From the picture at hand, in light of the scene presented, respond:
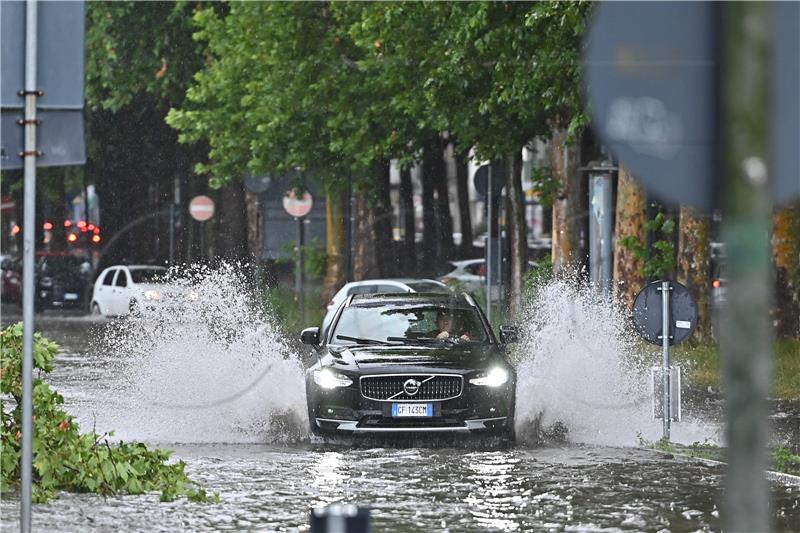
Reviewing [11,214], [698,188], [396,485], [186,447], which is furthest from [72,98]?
[11,214]

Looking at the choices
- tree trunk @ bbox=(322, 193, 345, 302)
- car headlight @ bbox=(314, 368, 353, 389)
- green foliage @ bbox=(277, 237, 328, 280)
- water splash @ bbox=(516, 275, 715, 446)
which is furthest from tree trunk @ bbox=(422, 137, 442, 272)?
car headlight @ bbox=(314, 368, 353, 389)

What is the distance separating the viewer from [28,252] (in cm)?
850

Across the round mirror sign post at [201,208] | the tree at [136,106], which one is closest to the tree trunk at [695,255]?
the tree at [136,106]

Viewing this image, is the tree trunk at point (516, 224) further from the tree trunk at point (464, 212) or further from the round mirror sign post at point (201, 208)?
the tree trunk at point (464, 212)

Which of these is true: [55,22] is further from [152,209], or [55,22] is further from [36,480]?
[152,209]

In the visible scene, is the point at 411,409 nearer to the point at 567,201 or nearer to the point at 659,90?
the point at 659,90

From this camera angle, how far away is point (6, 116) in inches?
342

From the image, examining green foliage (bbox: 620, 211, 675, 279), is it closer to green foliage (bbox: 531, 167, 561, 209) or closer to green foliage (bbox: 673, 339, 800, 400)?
green foliage (bbox: 673, 339, 800, 400)

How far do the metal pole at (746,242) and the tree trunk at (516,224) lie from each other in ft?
106

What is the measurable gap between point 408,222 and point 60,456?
47.8 meters

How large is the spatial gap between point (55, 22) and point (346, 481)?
18.6ft

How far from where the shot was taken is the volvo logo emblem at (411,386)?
53.2ft

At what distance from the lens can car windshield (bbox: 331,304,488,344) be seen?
57.5ft

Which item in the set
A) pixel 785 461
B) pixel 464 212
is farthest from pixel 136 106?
pixel 785 461
